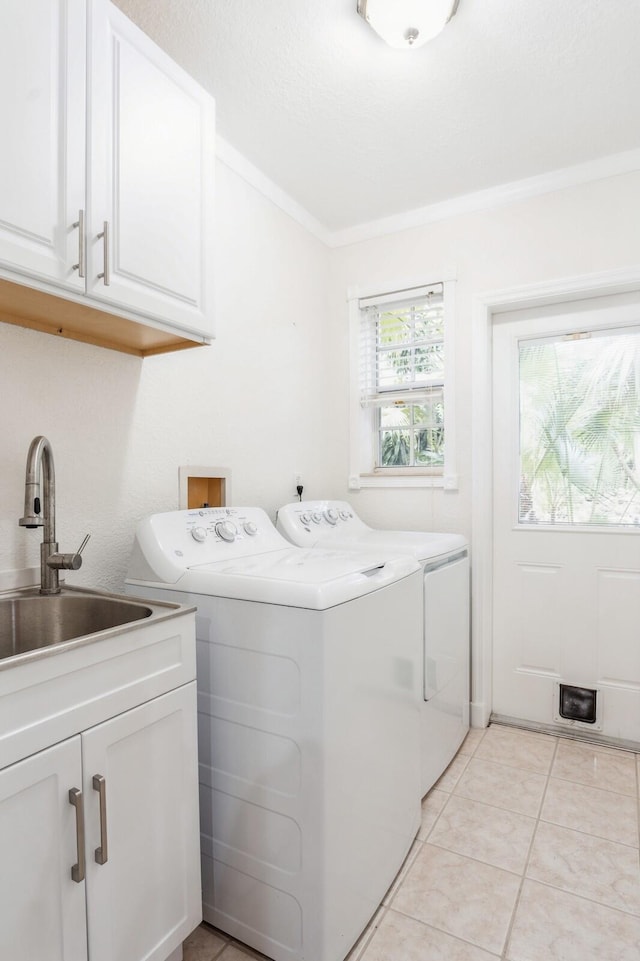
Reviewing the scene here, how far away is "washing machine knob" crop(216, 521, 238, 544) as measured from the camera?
1768mm

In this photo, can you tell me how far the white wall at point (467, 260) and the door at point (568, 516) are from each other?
0.19 metres

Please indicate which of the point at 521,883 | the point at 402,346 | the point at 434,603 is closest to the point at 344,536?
the point at 434,603

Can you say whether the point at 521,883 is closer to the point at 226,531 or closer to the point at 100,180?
the point at 226,531

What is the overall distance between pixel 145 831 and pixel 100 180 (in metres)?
1.43

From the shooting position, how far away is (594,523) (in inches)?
95.3

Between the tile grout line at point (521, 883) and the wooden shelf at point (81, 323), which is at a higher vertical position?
the wooden shelf at point (81, 323)

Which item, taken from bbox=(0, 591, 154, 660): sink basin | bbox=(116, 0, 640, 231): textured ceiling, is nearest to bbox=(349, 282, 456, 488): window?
bbox=(116, 0, 640, 231): textured ceiling

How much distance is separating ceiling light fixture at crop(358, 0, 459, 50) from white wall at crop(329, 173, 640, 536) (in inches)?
42.6

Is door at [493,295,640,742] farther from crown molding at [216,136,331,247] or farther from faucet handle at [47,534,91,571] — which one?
faucet handle at [47,534,91,571]

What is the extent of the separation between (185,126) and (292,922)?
2.07 metres

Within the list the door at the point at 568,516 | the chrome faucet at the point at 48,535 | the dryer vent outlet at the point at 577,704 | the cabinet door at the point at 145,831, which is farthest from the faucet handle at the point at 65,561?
the dryer vent outlet at the point at 577,704

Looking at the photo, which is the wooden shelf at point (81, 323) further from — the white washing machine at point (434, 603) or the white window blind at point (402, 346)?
the white window blind at point (402, 346)

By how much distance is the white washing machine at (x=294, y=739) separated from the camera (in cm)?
122

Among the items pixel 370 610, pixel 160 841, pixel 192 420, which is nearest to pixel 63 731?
pixel 160 841
